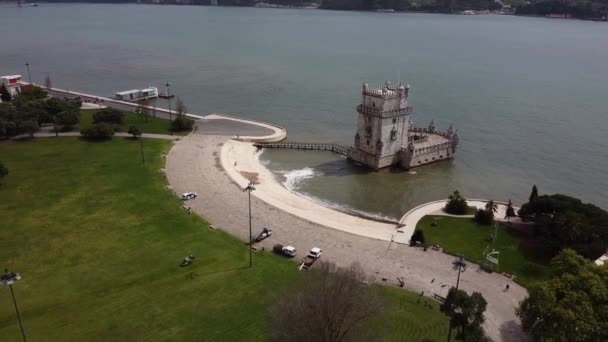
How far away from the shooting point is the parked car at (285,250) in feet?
154

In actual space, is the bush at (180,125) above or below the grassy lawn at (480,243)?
above

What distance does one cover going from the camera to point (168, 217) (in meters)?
54.7

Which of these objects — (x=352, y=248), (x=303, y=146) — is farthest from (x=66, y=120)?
(x=352, y=248)

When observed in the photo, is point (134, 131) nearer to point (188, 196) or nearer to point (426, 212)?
point (188, 196)

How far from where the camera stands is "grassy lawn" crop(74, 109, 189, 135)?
9088 centimetres

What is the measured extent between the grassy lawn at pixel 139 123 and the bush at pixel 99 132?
4.64 meters

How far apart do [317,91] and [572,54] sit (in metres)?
131

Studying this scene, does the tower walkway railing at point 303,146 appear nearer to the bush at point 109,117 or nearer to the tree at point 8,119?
the bush at point 109,117

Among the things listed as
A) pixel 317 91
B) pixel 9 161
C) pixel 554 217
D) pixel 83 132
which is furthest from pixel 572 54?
pixel 9 161

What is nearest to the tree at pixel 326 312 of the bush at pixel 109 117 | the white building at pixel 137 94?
the bush at pixel 109 117

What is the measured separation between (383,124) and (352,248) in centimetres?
3130

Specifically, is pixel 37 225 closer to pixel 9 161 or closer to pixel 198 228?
pixel 198 228

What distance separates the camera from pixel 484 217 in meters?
55.4

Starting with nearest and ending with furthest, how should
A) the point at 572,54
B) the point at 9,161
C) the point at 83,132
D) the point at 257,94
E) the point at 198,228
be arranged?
the point at 198,228
the point at 9,161
the point at 83,132
the point at 257,94
the point at 572,54
